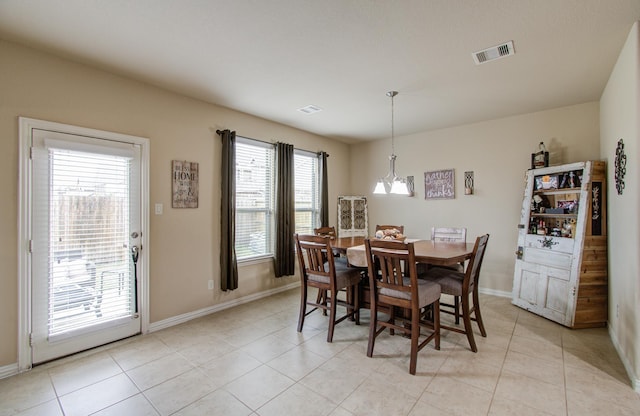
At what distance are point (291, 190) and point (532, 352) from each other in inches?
136

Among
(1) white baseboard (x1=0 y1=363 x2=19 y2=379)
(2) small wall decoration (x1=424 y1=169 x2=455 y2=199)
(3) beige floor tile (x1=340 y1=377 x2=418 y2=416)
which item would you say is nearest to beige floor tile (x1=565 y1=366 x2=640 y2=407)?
(3) beige floor tile (x1=340 y1=377 x2=418 y2=416)

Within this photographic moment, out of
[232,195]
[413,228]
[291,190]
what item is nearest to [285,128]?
[291,190]

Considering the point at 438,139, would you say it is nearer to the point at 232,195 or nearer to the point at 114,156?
the point at 232,195

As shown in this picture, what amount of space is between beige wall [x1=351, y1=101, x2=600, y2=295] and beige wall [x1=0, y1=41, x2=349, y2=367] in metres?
2.44

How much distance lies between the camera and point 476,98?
3.54 m

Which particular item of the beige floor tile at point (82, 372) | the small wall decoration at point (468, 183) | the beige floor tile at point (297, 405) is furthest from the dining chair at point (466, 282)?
the beige floor tile at point (82, 372)

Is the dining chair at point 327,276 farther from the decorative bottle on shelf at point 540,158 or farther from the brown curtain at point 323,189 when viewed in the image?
Answer: the decorative bottle on shelf at point 540,158

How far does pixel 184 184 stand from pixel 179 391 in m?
2.15

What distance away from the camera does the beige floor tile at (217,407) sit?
6.24 ft

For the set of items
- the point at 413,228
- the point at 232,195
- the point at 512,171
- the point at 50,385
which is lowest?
the point at 50,385

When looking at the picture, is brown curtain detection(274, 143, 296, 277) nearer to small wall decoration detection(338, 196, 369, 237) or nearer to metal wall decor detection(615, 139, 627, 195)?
small wall decoration detection(338, 196, 369, 237)

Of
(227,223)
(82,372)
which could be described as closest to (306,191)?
(227,223)

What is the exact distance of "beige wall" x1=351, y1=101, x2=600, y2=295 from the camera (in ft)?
12.6

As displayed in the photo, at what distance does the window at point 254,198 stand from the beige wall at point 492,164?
2055mm
